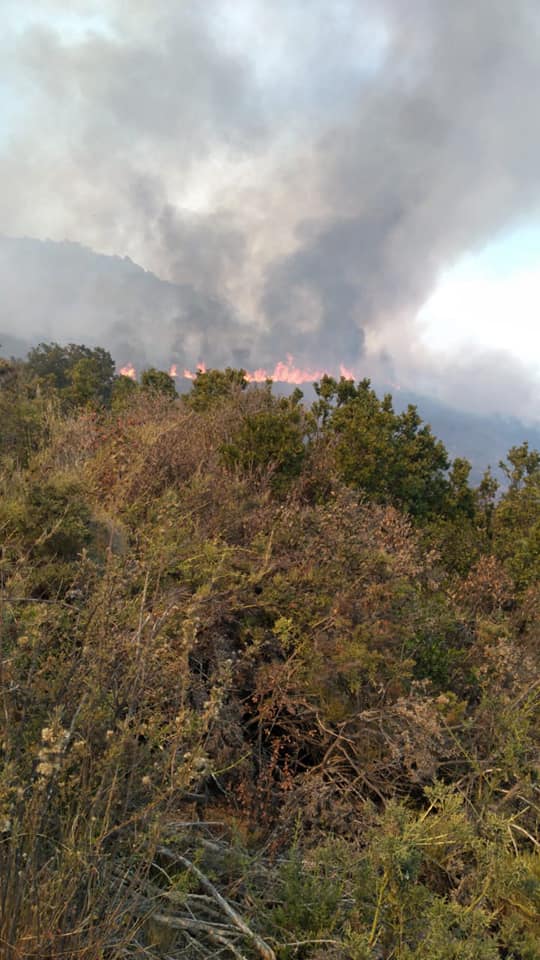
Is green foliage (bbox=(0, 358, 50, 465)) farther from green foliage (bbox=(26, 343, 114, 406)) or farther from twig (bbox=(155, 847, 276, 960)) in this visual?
green foliage (bbox=(26, 343, 114, 406))

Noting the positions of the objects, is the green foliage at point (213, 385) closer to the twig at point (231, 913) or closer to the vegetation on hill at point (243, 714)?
the vegetation on hill at point (243, 714)

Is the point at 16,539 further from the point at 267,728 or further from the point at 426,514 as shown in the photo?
the point at 426,514

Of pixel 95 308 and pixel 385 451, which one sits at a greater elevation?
pixel 95 308

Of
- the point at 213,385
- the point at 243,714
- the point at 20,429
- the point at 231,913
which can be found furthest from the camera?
the point at 213,385

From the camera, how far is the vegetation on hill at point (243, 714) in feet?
5.28

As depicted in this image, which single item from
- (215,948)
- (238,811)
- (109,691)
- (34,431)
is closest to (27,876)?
(109,691)

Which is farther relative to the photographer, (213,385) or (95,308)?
(95,308)

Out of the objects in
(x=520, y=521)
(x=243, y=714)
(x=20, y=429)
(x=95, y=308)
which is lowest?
(x=243, y=714)

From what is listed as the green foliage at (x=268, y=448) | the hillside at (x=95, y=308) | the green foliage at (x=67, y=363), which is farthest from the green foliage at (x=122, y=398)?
the hillside at (x=95, y=308)

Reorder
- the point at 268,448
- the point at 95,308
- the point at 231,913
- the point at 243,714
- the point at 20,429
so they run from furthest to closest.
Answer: the point at 95,308, the point at 268,448, the point at 20,429, the point at 243,714, the point at 231,913

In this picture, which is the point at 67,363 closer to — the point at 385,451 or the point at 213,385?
the point at 213,385

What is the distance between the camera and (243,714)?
353 centimetres

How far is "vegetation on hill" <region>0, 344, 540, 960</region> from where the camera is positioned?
5.28ft

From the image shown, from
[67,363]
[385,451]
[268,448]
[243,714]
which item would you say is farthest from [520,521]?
[67,363]
